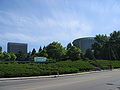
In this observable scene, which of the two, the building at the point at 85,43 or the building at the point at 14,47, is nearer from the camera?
the building at the point at 85,43

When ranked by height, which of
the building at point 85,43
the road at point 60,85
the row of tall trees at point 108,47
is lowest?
the road at point 60,85

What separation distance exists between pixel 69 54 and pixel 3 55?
36.2 m

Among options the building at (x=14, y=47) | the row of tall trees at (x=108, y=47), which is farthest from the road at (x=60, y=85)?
the building at (x=14, y=47)

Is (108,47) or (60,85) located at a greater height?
(108,47)

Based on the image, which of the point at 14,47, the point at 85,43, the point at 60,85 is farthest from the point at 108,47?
the point at 14,47

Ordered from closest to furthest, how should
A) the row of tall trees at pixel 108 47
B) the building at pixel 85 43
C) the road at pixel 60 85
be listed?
the road at pixel 60 85, the row of tall trees at pixel 108 47, the building at pixel 85 43

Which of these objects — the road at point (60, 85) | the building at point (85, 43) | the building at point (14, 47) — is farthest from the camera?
the building at point (14, 47)

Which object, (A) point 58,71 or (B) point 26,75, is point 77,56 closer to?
(A) point 58,71

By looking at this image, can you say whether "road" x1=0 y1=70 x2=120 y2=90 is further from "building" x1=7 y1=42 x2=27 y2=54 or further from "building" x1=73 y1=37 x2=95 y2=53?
"building" x1=7 y1=42 x2=27 y2=54

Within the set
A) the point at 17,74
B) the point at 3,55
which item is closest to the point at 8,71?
the point at 17,74

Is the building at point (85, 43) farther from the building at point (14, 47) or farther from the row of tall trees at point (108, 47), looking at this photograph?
the building at point (14, 47)

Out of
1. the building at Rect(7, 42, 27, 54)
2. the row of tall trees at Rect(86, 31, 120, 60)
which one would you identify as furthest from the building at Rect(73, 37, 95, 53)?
the building at Rect(7, 42, 27, 54)

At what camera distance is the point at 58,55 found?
69.1 m

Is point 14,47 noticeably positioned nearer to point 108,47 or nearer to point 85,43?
point 85,43
